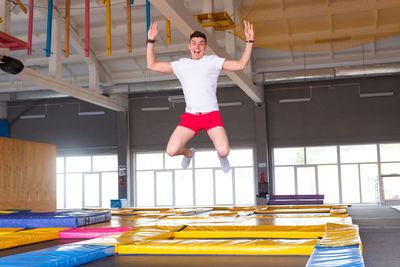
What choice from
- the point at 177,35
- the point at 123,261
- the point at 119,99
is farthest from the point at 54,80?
the point at 123,261

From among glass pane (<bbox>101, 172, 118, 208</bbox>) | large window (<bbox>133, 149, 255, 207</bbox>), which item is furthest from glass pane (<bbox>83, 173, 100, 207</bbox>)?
large window (<bbox>133, 149, 255, 207</bbox>)

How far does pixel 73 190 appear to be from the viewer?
1950 centimetres

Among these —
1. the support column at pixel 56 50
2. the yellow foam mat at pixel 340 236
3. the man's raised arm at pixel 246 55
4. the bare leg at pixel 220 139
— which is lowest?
the yellow foam mat at pixel 340 236

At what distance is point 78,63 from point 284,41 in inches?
452

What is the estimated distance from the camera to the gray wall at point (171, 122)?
17891mm

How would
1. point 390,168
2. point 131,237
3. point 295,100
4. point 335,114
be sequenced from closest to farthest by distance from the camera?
point 131,237
point 390,168
point 295,100
point 335,114

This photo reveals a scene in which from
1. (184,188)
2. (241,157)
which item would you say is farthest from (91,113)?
(241,157)

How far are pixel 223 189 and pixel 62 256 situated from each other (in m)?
14.6

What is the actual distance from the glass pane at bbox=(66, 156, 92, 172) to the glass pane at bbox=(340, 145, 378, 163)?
1067 centimetres

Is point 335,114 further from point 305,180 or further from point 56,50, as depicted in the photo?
point 56,50

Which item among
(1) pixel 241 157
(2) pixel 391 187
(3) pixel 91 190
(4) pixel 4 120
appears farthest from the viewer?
(4) pixel 4 120

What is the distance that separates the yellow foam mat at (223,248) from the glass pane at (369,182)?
13761 millimetres

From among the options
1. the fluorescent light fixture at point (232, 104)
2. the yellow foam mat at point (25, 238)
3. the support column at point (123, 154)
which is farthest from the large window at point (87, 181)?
the yellow foam mat at point (25, 238)

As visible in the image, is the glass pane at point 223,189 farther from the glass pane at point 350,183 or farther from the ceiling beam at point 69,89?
the ceiling beam at point 69,89
